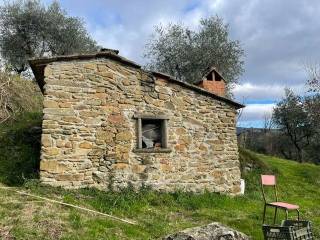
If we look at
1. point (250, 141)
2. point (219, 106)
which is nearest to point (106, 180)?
point (219, 106)

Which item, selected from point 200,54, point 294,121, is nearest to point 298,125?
point 294,121

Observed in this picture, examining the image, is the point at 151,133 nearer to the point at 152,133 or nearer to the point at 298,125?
the point at 152,133

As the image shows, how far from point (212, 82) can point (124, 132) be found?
4268 mm

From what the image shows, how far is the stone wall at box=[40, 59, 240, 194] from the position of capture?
1127cm

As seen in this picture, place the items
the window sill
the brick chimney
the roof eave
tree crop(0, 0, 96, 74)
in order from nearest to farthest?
the window sill, the roof eave, the brick chimney, tree crop(0, 0, 96, 74)

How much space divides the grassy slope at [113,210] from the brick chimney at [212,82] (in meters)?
3.76

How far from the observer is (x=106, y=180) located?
11.7 metres

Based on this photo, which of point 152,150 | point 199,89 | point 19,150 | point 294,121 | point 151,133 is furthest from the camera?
point 294,121

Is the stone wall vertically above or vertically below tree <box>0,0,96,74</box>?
below

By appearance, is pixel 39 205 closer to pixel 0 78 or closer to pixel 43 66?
pixel 43 66

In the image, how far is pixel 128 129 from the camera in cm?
1213

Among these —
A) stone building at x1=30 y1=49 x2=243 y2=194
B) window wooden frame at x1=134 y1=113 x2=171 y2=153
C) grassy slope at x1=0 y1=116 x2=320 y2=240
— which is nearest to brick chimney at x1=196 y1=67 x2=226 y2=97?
stone building at x1=30 y1=49 x2=243 y2=194

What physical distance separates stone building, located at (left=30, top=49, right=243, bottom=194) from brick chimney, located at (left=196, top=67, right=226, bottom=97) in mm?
1083

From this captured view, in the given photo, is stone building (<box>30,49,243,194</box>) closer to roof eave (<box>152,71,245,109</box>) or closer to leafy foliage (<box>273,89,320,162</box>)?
roof eave (<box>152,71,245,109</box>)
